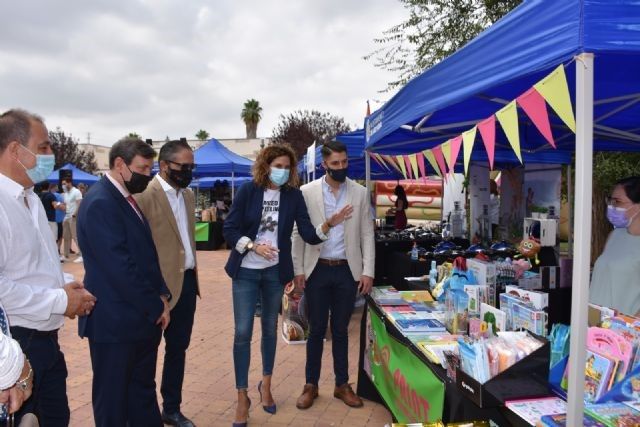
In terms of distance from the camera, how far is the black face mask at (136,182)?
268cm

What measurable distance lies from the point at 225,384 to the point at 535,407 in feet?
9.35

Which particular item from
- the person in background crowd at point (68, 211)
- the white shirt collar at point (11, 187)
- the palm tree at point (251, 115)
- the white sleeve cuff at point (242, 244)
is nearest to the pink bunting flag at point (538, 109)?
the white sleeve cuff at point (242, 244)

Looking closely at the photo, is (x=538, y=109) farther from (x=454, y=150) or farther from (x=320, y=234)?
(x=320, y=234)

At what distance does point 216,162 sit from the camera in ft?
42.9

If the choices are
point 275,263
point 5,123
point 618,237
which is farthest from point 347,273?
point 5,123

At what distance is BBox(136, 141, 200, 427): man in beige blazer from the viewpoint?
9.82 feet

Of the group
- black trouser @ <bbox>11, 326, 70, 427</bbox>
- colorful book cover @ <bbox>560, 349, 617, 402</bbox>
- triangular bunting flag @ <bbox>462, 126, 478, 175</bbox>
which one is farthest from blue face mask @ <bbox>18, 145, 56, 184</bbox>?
colorful book cover @ <bbox>560, 349, 617, 402</bbox>

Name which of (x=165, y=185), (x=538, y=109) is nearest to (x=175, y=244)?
(x=165, y=185)

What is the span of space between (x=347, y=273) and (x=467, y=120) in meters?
1.69

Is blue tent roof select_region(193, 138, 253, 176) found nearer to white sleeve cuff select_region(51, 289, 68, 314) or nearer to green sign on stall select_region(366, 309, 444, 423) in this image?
green sign on stall select_region(366, 309, 444, 423)

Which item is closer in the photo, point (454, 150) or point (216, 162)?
point (454, 150)

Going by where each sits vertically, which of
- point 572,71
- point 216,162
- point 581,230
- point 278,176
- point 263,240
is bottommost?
point 263,240

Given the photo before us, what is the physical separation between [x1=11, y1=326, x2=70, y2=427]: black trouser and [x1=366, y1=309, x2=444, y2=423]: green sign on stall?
1.80 meters

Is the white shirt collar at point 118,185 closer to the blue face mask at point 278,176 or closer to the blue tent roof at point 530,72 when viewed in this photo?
the blue face mask at point 278,176
